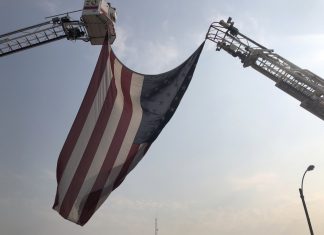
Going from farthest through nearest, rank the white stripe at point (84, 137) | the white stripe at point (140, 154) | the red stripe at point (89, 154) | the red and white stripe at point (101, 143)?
1. the white stripe at point (140, 154)
2. the white stripe at point (84, 137)
3. the red and white stripe at point (101, 143)
4. the red stripe at point (89, 154)

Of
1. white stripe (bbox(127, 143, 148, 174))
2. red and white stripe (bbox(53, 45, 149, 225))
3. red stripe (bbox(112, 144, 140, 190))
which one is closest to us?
red and white stripe (bbox(53, 45, 149, 225))

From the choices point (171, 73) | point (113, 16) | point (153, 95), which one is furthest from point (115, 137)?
point (113, 16)

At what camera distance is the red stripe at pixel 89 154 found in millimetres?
11867

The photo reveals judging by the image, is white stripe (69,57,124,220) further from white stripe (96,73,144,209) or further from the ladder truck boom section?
the ladder truck boom section

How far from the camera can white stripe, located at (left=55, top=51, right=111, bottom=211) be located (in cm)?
1218

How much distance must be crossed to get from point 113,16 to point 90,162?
16.1 meters

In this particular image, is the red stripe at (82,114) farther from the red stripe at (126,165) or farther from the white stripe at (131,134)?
the red stripe at (126,165)

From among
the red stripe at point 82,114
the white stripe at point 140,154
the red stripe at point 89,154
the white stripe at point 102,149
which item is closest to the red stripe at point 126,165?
the white stripe at point 140,154

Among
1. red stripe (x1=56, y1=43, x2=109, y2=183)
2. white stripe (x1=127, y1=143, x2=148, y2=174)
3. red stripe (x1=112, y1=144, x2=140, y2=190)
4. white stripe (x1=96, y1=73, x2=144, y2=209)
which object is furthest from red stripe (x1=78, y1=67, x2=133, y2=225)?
red stripe (x1=56, y1=43, x2=109, y2=183)

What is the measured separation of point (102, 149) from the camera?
12.8 meters

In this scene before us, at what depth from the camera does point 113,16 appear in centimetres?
2612

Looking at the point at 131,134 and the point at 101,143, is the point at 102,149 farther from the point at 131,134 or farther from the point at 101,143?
the point at 131,134

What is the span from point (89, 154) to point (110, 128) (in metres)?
1.14

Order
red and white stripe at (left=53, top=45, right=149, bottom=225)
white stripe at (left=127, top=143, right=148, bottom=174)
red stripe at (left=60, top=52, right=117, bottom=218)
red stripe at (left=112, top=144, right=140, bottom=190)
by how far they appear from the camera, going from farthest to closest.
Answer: white stripe at (left=127, top=143, right=148, bottom=174)
red stripe at (left=112, top=144, right=140, bottom=190)
red and white stripe at (left=53, top=45, right=149, bottom=225)
red stripe at (left=60, top=52, right=117, bottom=218)
